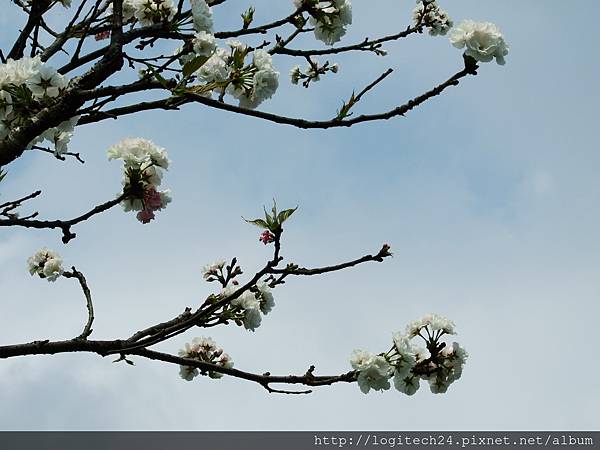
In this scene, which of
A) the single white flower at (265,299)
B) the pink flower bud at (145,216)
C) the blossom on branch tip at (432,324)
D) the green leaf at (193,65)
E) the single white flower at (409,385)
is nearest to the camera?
the green leaf at (193,65)

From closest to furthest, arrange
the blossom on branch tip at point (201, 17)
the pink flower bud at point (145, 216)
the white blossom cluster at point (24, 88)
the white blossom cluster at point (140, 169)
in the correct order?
the white blossom cluster at point (24, 88)
the white blossom cluster at point (140, 169)
the pink flower bud at point (145, 216)
the blossom on branch tip at point (201, 17)

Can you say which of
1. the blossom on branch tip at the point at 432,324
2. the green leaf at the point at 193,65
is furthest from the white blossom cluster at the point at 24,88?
the blossom on branch tip at the point at 432,324

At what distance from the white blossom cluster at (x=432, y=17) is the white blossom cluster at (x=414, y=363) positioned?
11.6ft

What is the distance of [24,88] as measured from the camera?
294 cm

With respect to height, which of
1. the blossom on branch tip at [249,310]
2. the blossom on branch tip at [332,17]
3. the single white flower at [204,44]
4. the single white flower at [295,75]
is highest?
the single white flower at [295,75]

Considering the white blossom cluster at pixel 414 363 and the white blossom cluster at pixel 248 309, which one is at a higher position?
the white blossom cluster at pixel 248 309

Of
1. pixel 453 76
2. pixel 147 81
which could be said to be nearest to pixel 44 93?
pixel 147 81

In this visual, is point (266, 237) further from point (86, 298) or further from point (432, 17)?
point (432, 17)

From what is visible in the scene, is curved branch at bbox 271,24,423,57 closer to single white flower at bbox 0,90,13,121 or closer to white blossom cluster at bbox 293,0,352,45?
white blossom cluster at bbox 293,0,352,45

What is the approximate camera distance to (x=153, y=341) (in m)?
3.84

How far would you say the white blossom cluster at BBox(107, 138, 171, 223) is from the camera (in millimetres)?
3424

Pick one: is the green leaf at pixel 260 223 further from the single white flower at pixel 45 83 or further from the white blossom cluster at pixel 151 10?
the white blossom cluster at pixel 151 10

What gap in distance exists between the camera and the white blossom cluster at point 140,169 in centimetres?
342

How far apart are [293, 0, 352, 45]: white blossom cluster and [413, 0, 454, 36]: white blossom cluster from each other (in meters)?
2.09
